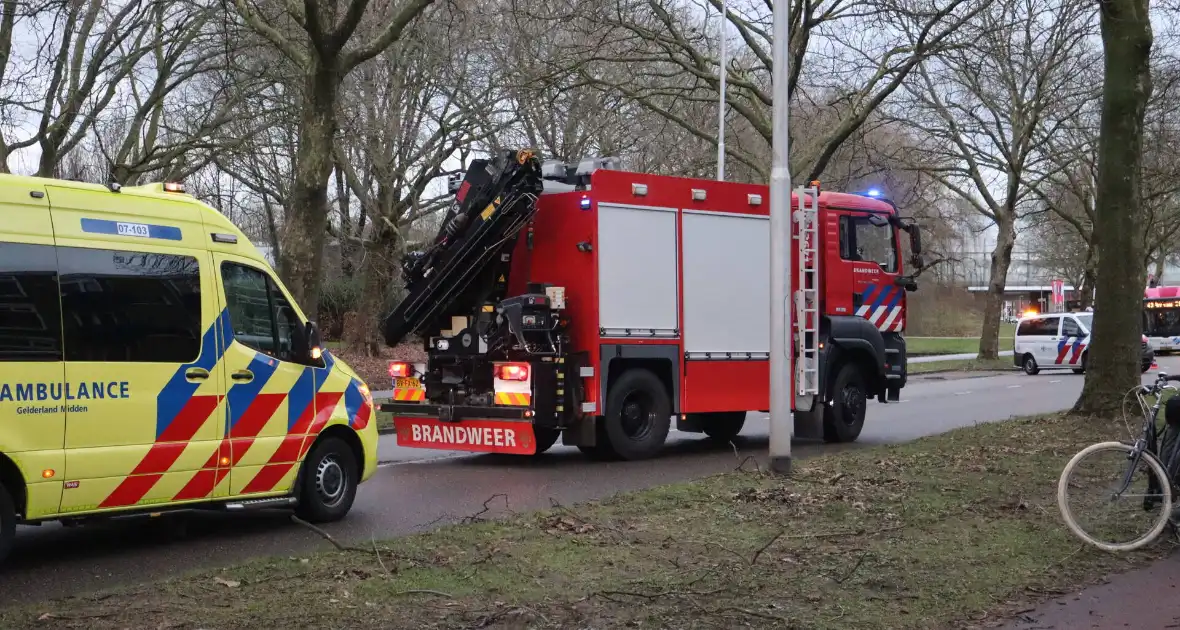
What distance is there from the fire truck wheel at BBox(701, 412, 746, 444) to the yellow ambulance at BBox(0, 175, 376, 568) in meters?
6.90

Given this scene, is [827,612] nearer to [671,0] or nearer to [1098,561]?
[1098,561]

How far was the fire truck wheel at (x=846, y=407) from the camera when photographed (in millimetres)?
14961

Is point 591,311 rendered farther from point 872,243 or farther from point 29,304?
point 29,304

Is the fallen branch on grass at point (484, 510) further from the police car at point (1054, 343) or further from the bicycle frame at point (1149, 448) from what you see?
the police car at point (1054, 343)

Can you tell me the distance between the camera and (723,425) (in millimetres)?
15297

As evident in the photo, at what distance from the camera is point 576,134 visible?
29.6 m

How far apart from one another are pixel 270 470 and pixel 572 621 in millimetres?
3637

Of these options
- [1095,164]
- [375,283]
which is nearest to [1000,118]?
[1095,164]

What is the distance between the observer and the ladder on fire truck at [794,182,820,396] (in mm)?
12211

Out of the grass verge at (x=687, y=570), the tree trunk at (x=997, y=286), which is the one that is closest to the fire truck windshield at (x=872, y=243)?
the grass verge at (x=687, y=570)

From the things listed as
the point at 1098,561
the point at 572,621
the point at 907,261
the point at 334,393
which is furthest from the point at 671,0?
A: the point at 572,621

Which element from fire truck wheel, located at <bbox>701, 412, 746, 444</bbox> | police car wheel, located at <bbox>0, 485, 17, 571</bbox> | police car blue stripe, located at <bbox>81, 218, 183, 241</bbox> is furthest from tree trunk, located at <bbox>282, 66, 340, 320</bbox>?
police car wheel, located at <bbox>0, 485, 17, 571</bbox>

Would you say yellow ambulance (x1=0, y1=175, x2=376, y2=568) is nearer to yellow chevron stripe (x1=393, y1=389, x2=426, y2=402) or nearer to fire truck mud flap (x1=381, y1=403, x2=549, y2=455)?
fire truck mud flap (x1=381, y1=403, x2=549, y2=455)

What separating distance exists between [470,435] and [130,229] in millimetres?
5428
